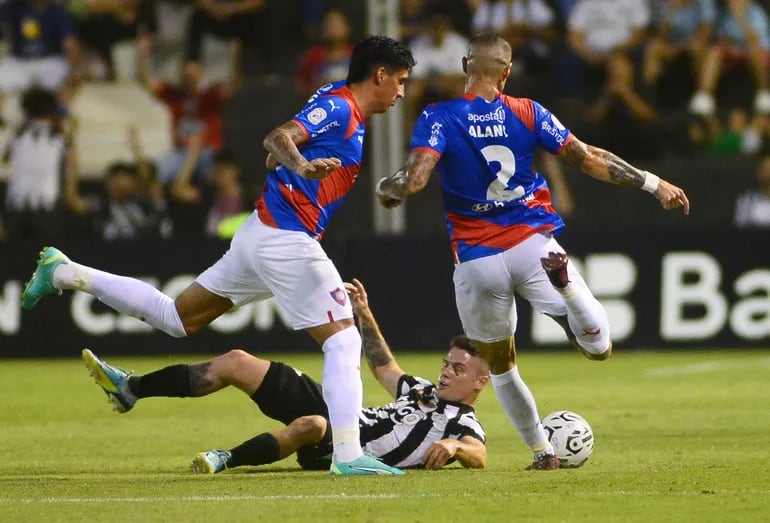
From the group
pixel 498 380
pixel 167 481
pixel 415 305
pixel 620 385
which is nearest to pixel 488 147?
pixel 498 380

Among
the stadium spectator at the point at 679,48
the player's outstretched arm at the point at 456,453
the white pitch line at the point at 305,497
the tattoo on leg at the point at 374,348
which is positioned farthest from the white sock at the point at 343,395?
the stadium spectator at the point at 679,48

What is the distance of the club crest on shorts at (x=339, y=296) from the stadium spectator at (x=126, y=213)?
9630 mm

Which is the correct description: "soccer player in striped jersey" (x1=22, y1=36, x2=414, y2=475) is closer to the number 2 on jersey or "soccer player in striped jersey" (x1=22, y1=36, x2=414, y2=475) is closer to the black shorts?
the black shorts

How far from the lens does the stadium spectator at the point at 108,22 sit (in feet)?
68.8

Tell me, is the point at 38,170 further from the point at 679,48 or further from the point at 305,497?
the point at 305,497

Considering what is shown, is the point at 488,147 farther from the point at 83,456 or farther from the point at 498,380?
the point at 83,456

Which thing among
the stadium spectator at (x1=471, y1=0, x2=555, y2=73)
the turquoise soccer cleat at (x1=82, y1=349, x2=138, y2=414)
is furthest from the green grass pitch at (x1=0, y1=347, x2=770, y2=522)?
the stadium spectator at (x1=471, y1=0, x2=555, y2=73)

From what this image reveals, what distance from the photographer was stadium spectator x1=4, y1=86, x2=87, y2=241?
17797mm

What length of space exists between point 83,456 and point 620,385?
5894 millimetres

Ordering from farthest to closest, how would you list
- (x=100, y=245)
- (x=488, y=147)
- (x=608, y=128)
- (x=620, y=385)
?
(x=608, y=128)
(x=100, y=245)
(x=620, y=385)
(x=488, y=147)

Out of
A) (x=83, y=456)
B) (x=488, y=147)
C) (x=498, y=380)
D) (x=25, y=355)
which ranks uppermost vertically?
(x=488, y=147)

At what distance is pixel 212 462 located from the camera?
8328mm

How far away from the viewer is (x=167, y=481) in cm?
800

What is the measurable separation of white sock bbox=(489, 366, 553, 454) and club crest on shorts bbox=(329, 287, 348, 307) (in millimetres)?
1085
